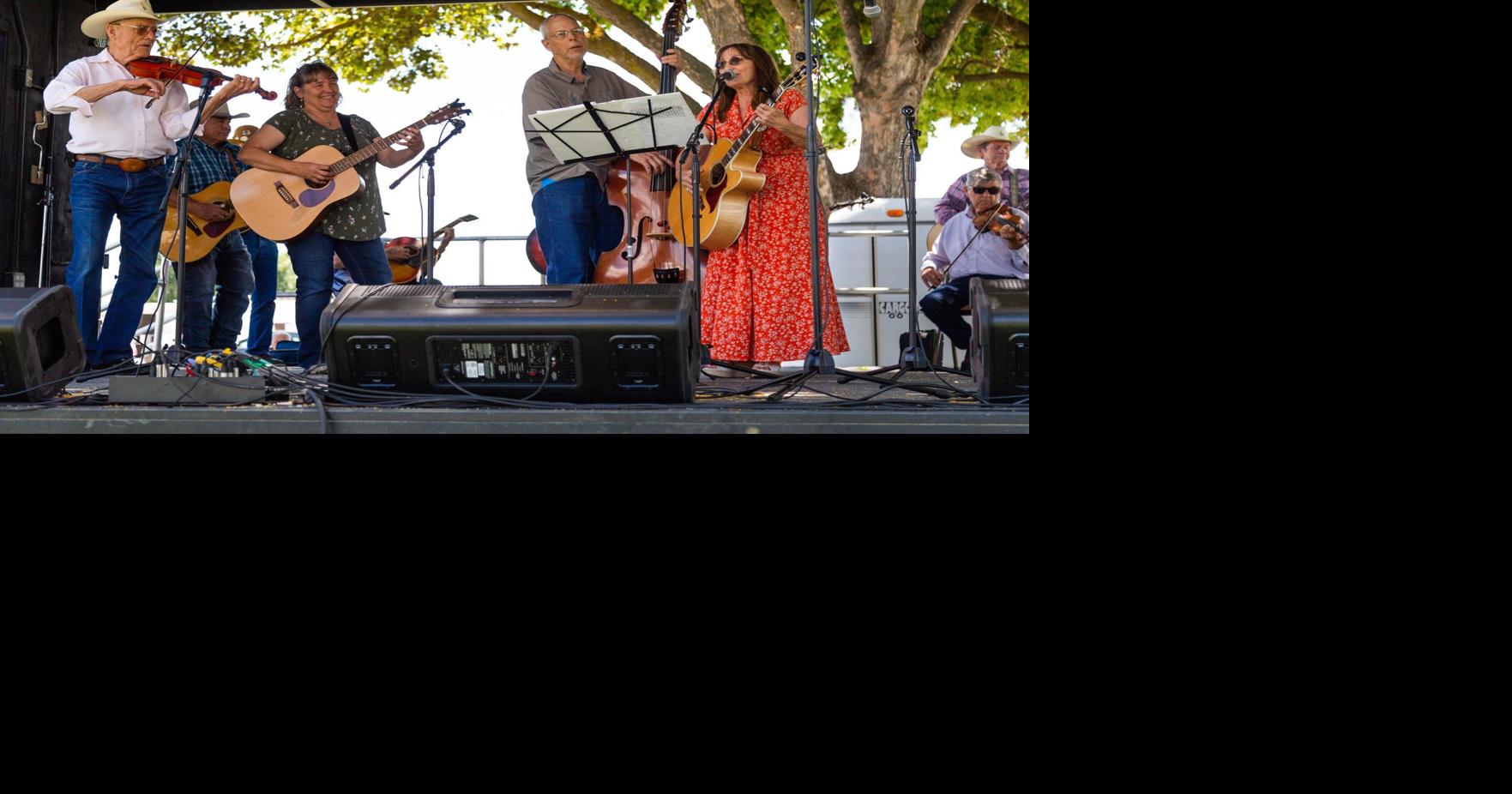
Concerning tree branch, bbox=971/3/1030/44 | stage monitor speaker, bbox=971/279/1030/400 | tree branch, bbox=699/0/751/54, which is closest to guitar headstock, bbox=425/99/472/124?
stage monitor speaker, bbox=971/279/1030/400

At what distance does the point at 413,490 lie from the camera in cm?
233

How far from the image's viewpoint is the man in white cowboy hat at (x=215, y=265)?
551 cm

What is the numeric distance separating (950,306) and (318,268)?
8.56ft

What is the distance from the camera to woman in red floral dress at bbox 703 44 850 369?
463cm

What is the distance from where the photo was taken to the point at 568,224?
4523 mm

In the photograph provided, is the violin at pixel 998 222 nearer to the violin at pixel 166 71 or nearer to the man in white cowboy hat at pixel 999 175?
the man in white cowboy hat at pixel 999 175

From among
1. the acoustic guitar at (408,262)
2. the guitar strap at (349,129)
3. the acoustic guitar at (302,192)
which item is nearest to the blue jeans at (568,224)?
the acoustic guitar at (302,192)

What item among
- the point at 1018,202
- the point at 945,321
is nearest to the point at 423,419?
the point at 945,321

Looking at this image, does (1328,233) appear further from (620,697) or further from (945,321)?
(945,321)

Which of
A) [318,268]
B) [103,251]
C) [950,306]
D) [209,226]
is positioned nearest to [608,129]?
[318,268]

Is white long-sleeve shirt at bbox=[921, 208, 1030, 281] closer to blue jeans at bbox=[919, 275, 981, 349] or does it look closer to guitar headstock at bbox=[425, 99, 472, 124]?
blue jeans at bbox=[919, 275, 981, 349]

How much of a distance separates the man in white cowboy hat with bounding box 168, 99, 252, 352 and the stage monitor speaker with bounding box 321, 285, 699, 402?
2.79 meters

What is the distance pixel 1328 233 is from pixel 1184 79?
11.5 inches

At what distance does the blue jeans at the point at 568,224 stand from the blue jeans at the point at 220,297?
1.86 metres
